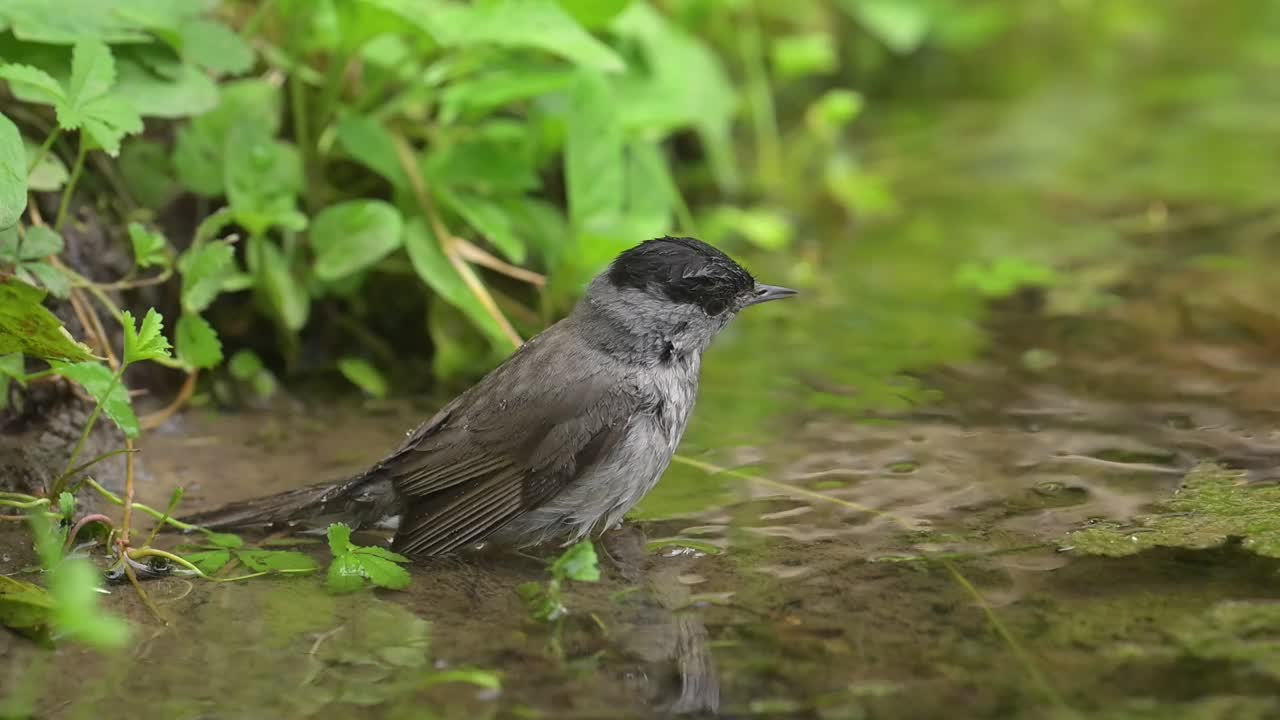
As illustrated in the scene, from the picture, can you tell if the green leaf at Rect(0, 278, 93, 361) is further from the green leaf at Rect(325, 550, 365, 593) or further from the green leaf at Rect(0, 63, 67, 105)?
the green leaf at Rect(325, 550, 365, 593)

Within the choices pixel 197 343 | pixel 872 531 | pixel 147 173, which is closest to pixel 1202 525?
pixel 872 531

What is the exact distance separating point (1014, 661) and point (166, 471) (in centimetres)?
284

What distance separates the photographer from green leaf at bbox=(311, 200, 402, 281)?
500 cm

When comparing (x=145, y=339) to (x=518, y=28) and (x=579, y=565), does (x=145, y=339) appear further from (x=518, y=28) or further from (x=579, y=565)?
(x=518, y=28)

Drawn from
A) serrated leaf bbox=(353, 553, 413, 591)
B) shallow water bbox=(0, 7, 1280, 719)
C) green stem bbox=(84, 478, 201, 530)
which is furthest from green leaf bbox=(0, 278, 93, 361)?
serrated leaf bbox=(353, 553, 413, 591)

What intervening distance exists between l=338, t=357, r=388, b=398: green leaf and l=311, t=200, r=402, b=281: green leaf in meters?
0.39

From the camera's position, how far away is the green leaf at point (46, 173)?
4.41 meters

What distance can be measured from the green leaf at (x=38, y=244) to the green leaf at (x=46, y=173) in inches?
12.9

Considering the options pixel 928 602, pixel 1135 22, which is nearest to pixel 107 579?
pixel 928 602

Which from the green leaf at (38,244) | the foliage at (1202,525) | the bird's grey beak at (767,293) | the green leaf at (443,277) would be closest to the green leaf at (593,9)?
the green leaf at (443,277)

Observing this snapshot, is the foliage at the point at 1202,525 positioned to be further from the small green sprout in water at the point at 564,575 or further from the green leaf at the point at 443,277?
the green leaf at the point at 443,277

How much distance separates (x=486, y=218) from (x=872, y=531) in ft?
6.67

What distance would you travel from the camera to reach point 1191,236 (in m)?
6.97

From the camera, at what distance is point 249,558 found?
3.87 metres
